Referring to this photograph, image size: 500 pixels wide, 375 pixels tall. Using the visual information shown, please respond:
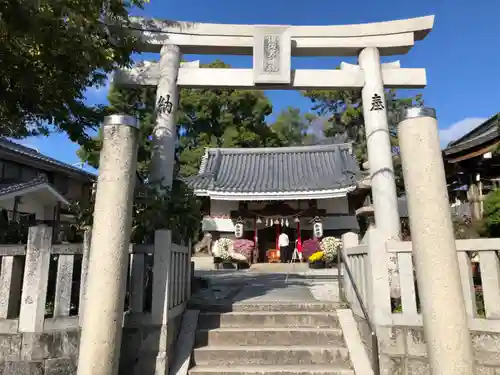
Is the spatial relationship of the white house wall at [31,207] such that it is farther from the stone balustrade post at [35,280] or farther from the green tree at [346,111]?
the green tree at [346,111]

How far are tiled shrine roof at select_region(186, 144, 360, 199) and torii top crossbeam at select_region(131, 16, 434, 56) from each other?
397 inches

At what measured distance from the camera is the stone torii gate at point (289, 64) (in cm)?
633

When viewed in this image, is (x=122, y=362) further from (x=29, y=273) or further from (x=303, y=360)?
(x=303, y=360)

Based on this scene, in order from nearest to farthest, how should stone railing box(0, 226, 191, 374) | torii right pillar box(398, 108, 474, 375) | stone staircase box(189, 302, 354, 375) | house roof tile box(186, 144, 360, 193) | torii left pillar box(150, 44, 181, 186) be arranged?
torii right pillar box(398, 108, 474, 375) → stone railing box(0, 226, 191, 374) → stone staircase box(189, 302, 354, 375) → torii left pillar box(150, 44, 181, 186) → house roof tile box(186, 144, 360, 193)

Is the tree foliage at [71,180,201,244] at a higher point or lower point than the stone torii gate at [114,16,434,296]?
lower

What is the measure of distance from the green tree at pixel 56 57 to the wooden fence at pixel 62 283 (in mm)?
1913

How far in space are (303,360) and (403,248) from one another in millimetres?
1811

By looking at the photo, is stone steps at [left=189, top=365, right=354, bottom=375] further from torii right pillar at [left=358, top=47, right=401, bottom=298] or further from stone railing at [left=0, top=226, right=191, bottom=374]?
torii right pillar at [left=358, top=47, right=401, bottom=298]

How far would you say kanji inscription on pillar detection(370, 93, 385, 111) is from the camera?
6488 mm

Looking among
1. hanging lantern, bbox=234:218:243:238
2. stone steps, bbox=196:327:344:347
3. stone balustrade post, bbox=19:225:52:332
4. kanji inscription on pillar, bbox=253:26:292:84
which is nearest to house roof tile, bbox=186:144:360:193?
hanging lantern, bbox=234:218:243:238

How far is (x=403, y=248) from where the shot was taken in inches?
173

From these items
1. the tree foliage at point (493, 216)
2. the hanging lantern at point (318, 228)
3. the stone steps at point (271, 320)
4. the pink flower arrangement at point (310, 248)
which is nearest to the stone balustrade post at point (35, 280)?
the stone steps at point (271, 320)

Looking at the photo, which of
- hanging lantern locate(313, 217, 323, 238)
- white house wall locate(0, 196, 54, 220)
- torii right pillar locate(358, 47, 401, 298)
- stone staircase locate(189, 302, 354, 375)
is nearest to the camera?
stone staircase locate(189, 302, 354, 375)

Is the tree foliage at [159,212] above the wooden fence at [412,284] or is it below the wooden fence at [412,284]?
above
